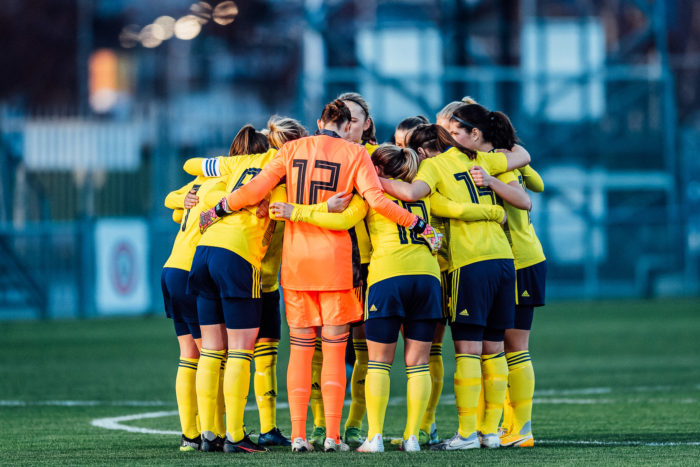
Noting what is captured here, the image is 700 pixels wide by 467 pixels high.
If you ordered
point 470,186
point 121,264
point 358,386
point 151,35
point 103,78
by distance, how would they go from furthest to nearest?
1. point 103,78
2. point 151,35
3. point 121,264
4. point 358,386
5. point 470,186

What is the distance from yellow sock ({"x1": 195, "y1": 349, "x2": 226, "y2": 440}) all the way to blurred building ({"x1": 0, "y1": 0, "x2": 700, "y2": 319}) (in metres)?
14.6

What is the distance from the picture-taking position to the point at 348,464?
6422 mm

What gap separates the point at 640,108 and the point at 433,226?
2078 cm

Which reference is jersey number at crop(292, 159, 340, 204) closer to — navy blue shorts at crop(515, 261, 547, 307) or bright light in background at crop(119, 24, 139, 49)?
navy blue shorts at crop(515, 261, 547, 307)

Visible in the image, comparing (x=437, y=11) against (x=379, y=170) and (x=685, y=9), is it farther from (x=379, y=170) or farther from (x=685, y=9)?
(x=379, y=170)


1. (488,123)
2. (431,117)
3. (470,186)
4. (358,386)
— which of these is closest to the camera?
(470,186)

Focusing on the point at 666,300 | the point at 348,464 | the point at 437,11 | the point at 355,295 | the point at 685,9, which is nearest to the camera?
the point at 348,464

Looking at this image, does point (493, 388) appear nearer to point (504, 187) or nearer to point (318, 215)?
point (504, 187)

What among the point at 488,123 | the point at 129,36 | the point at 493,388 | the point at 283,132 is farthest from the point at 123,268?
the point at 129,36

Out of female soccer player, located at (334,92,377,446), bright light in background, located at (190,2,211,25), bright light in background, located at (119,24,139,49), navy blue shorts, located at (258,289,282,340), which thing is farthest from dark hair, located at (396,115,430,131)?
bright light in background, located at (119,24,139,49)

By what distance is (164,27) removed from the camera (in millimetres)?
45750

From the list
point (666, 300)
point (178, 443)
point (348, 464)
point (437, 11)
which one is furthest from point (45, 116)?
point (348, 464)

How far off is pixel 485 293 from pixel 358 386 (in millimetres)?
1104

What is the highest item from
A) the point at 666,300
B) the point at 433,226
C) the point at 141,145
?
the point at 141,145
